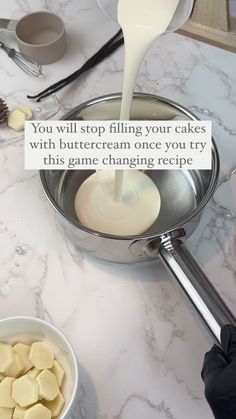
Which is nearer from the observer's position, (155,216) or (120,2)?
(120,2)

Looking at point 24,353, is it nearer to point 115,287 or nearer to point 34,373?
point 34,373

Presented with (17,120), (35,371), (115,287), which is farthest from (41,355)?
(17,120)

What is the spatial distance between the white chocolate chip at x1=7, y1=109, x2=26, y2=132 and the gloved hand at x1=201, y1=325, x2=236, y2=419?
47 centimetres

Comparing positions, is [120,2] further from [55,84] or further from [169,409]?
[169,409]

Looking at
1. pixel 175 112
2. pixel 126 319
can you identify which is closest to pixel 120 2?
pixel 175 112

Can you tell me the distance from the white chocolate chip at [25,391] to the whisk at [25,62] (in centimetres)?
55

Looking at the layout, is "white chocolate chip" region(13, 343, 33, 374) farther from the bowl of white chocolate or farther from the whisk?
the whisk

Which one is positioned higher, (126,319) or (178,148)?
(178,148)

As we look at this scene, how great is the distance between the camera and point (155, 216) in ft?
2.54

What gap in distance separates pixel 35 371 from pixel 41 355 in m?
0.02

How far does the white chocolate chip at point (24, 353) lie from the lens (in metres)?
0.61

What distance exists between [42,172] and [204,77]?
0.40 m
